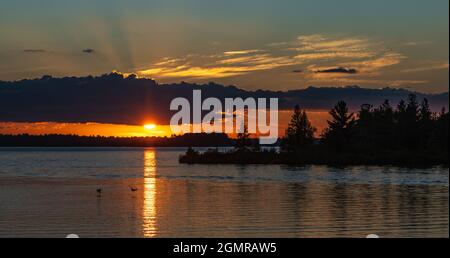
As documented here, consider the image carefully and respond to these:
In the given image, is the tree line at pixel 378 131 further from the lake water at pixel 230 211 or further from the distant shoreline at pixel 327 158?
the lake water at pixel 230 211

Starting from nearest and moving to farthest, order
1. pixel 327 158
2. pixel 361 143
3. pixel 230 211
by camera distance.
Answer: pixel 230 211 → pixel 327 158 → pixel 361 143

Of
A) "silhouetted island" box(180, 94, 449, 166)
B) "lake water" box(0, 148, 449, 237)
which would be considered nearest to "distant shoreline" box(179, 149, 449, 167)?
"silhouetted island" box(180, 94, 449, 166)

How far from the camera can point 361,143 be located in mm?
151750

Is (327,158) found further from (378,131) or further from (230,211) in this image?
(230,211)

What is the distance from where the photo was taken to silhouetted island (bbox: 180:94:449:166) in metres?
133

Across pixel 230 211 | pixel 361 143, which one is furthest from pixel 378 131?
pixel 230 211

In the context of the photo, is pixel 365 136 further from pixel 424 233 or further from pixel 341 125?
pixel 424 233

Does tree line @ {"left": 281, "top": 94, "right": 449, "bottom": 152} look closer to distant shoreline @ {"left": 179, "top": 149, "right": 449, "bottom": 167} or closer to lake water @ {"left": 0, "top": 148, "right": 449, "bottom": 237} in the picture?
distant shoreline @ {"left": 179, "top": 149, "right": 449, "bottom": 167}

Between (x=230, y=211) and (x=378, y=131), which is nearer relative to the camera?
(x=230, y=211)

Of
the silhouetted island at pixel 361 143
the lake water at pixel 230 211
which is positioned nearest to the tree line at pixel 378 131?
the silhouetted island at pixel 361 143

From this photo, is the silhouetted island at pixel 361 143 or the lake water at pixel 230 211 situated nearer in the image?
the lake water at pixel 230 211

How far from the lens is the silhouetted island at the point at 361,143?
133375 millimetres

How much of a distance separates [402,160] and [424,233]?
98.7m

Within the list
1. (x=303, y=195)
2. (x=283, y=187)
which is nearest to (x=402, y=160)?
(x=283, y=187)
